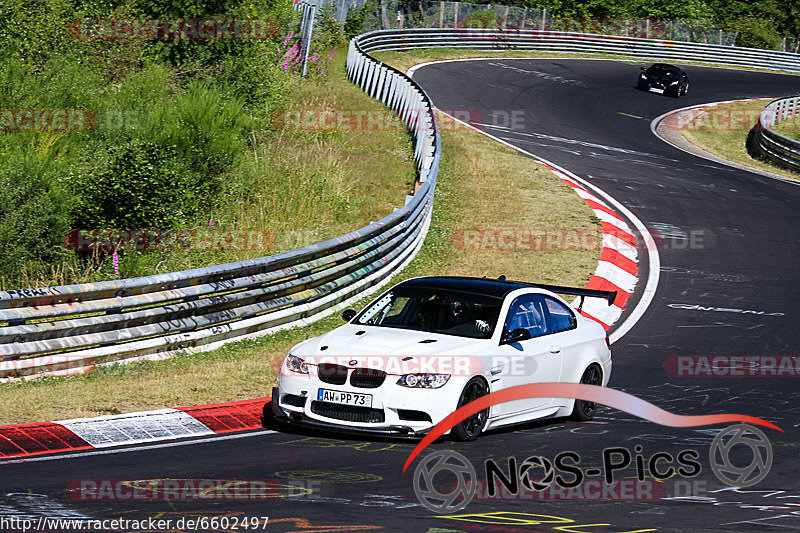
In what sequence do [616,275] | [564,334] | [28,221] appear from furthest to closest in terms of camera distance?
[616,275]
[28,221]
[564,334]

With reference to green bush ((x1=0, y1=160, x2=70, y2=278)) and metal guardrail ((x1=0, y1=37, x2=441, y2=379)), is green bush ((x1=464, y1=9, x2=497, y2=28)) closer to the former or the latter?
metal guardrail ((x1=0, y1=37, x2=441, y2=379))

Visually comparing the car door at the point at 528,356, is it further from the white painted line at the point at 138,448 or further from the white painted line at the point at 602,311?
the white painted line at the point at 602,311

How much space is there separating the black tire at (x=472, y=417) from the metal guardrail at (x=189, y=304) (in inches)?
168

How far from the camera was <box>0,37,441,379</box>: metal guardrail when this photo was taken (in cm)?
1051

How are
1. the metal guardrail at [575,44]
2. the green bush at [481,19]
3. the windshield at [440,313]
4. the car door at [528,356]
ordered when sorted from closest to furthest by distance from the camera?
the car door at [528,356], the windshield at [440,313], the metal guardrail at [575,44], the green bush at [481,19]

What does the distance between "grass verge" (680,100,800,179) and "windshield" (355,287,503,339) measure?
22.4 meters

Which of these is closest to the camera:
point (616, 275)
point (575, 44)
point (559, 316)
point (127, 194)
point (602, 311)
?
point (559, 316)

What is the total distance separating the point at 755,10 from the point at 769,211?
55.3m

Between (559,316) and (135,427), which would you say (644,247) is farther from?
(135,427)

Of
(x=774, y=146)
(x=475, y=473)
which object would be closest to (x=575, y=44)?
(x=774, y=146)

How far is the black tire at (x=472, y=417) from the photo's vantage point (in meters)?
8.77

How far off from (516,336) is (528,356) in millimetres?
305

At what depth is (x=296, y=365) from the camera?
9.13 m

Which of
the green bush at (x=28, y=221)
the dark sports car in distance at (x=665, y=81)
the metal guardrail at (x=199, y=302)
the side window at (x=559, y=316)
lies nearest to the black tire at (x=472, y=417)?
the side window at (x=559, y=316)
